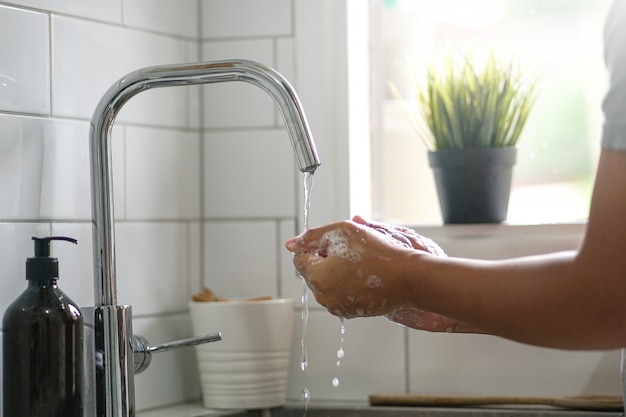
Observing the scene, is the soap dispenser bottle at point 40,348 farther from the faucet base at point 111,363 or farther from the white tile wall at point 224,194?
the white tile wall at point 224,194

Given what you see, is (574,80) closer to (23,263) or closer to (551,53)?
(551,53)

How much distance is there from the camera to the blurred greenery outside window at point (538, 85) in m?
1.62

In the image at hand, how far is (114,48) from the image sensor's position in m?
1.42

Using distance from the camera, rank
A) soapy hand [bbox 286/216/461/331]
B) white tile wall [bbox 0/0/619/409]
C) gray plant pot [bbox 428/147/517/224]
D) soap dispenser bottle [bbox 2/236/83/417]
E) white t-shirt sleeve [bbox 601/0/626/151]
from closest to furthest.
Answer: white t-shirt sleeve [bbox 601/0/626/151] → soapy hand [bbox 286/216/461/331] → soap dispenser bottle [bbox 2/236/83/417] → white tile wall [bbox 0/0/619/409] → gray plant pot [bbox 428/147/517/224]

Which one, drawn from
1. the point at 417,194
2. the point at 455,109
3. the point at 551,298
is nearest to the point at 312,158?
the point at 551,298

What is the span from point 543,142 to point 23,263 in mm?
881

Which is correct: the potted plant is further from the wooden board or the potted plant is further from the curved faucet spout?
the curved faucet spout

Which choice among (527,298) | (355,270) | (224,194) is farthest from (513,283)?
(224,194)

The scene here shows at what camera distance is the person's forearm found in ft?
2.76

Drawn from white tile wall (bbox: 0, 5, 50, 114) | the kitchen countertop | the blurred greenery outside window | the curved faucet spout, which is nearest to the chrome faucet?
the curved faucet spout

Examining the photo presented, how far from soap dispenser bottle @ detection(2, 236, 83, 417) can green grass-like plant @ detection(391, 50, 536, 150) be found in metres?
0.67

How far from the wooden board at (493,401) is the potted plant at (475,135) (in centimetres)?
28

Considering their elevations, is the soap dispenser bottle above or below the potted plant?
below

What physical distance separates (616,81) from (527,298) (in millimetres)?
204
